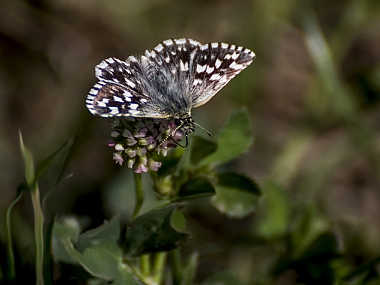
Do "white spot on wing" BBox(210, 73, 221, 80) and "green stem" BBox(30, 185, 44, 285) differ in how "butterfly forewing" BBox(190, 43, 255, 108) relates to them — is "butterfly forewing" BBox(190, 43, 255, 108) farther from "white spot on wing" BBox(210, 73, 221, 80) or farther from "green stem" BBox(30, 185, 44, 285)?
"green stem" BBox(30, 185, 44, 285)

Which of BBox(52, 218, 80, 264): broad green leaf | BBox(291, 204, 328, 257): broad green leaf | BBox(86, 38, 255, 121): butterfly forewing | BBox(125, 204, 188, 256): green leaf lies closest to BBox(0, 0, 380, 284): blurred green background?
BBox(291, 204, 328, 257): broad green leaf

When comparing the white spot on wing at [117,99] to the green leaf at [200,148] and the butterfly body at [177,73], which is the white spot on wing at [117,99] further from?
the green leaf at [200,148]

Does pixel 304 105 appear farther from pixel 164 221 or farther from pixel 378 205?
pixel 164 221

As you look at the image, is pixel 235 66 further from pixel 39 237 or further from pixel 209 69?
pixel 39 237

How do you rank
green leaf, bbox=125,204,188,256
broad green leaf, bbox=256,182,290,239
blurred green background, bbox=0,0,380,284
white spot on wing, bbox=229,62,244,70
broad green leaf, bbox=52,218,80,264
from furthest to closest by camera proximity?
blurred green background, bbox=0,0,380,284, broad green leaf, bbox=256,182,290,239, white spot on wing, bbox=229,62,244,70, broad green leaf, bbox=52,218,80,264, green leaf, bbox=125,204,188,256

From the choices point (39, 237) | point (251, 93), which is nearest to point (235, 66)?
point (39, 237)

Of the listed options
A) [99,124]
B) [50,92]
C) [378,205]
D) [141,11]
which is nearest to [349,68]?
[378,205]
